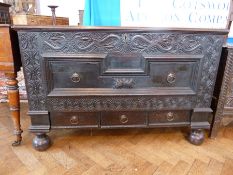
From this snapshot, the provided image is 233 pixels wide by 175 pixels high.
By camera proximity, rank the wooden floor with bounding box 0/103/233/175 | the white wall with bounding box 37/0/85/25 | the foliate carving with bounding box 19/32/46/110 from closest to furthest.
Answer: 1. the foliate carving with bounding box 19/32/46/110
2. the wooden floor with bounding box 0/103/233/175
3. the white wall with bounding box 37/0/85/25

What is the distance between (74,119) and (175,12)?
3.22 feet

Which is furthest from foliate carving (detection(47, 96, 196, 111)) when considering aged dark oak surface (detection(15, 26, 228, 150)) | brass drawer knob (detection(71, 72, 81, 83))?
brass drawer knob (detection(71, 72, 81, 83))

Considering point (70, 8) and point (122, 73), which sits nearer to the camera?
point (122, 73)

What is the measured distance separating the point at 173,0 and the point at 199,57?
44cm

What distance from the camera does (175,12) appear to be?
4.15 feet

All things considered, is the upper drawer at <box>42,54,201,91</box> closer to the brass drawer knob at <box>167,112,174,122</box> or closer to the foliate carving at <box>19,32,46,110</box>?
the foliate carving at <box>19,32,46,110</box>

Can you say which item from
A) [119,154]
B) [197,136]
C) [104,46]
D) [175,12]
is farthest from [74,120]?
[175,12]

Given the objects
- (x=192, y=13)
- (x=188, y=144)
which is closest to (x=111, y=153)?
(x=188, y=144)

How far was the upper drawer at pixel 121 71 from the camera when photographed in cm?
108

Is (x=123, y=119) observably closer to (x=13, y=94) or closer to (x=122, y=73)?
(x=122, y=73)

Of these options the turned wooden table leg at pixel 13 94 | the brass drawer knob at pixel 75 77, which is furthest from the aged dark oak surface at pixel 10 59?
the brass drawer knob at pixel 75 77

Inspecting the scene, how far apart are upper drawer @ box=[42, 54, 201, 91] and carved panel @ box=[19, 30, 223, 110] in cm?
4

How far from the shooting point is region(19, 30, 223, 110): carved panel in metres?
1.02

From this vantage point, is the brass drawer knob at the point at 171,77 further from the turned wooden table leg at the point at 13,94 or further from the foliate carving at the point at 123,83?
the turned wooden table leg at the point at 13,94
